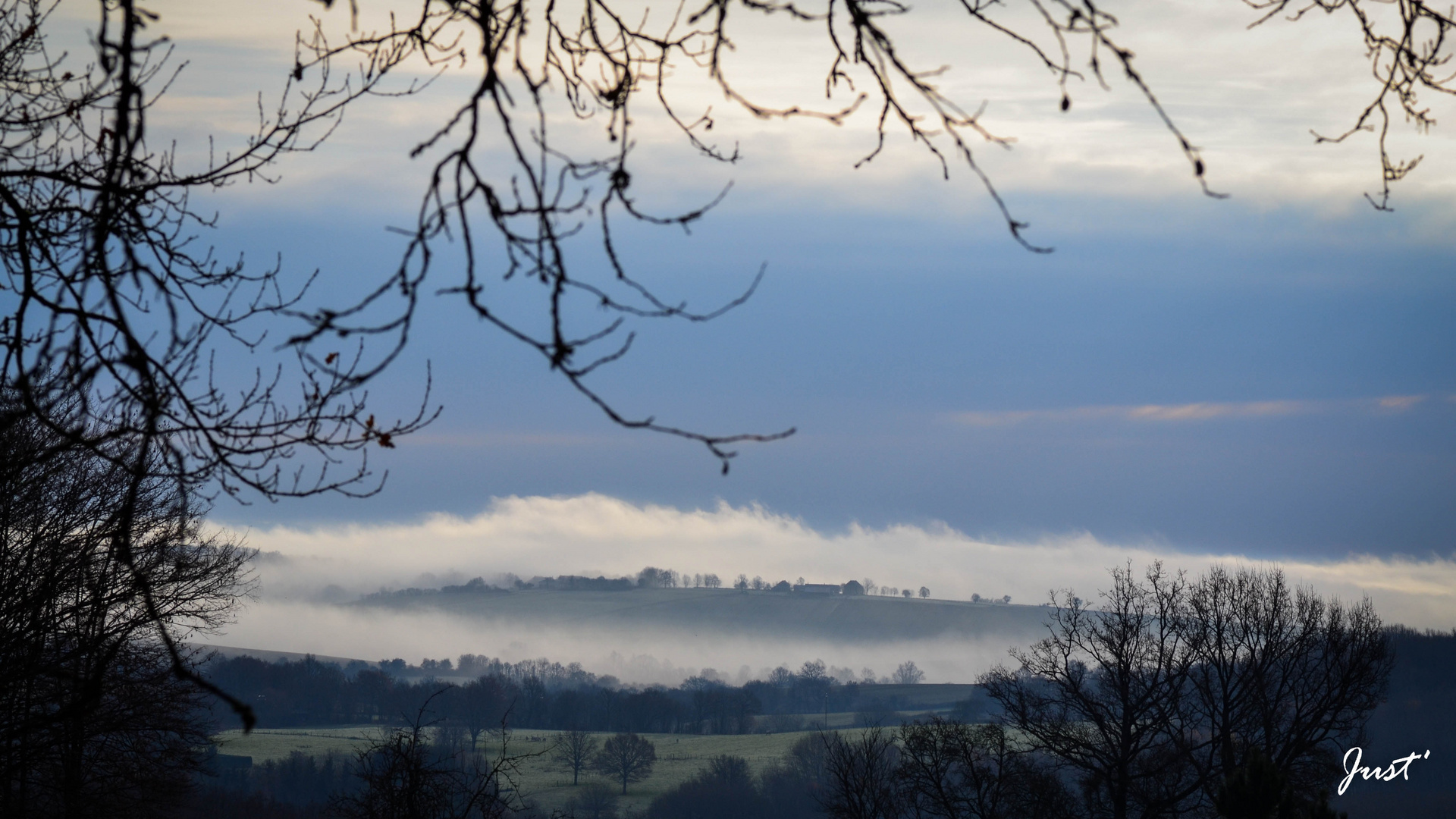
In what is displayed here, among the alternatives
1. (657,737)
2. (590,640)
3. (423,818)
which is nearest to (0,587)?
(423,818)

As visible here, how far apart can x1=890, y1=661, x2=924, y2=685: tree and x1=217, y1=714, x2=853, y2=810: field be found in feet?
119

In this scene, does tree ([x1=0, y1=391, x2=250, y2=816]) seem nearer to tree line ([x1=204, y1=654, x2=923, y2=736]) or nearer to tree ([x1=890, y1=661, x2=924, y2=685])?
tree line ([x1=204, y1=654, x2=923, y2=736])

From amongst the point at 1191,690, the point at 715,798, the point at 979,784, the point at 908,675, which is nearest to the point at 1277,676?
the point at 1191,690

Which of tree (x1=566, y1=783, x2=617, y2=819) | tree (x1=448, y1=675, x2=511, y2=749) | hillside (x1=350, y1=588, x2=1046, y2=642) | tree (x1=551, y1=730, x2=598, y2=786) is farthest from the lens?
hillside (x1=350, y1=588, x2=1046, y2=642)

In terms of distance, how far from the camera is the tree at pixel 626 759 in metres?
63.3

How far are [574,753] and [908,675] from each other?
190 ft

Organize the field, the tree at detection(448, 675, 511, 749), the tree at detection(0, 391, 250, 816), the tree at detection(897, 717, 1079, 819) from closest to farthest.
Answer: the tree at detection(0, 391, 250, 816)
the tree at detection(897, 717, 1079, 819)
the field
the tree at detection(448, 675, 511, 749)

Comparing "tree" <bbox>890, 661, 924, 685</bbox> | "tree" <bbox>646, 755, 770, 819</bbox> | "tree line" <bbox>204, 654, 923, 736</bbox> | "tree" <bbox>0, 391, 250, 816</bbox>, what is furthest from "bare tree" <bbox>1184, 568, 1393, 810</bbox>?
"tree" <bbox>890, 661, 924, 685</bbox>

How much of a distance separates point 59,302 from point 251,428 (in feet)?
2.78

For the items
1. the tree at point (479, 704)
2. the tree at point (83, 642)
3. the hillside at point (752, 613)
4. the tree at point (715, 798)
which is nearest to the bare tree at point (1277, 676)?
the tree at point (83, 642)

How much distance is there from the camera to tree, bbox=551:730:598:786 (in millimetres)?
63969

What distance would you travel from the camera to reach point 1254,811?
16703 millimetres

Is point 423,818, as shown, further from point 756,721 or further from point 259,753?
point 756,721

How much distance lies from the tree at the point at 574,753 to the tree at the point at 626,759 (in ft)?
2.45
